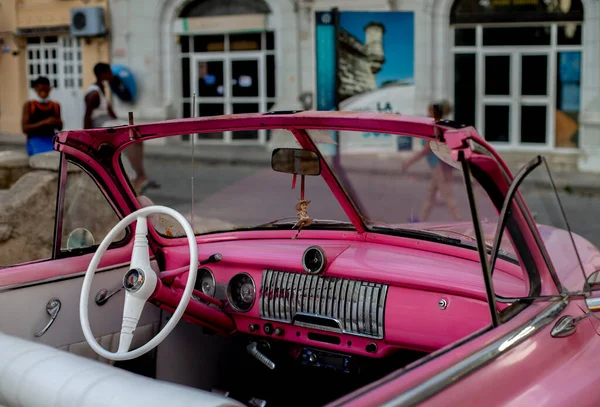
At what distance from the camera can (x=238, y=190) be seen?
5.12 metres

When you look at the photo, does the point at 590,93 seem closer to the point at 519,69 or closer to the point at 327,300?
the point at 519,69

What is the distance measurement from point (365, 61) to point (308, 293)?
27.6ft

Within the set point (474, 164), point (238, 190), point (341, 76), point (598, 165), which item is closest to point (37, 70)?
point (341, 76)

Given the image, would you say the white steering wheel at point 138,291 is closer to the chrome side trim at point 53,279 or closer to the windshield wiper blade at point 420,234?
the chrome side trim at point 53,279

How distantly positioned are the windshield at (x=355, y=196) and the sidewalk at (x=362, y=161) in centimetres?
2

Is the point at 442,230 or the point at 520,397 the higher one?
the point at 442,230

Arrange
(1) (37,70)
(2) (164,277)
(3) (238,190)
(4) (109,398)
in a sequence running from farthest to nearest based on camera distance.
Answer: (1) (37,70) < (3) (238,190) < (2) (164,277) < (4) (109,398)

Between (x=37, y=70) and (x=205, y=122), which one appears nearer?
(x=205, y=122)

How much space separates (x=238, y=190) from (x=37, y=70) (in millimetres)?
14708

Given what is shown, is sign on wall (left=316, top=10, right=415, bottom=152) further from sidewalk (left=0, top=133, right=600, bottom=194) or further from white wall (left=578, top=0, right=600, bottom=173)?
white wall (left=578, top=0, right=600, bottom=173)

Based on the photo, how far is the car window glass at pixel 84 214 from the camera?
129 inches

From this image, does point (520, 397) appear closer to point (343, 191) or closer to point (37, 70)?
point (343, 191)

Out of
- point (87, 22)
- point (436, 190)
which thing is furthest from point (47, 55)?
point (436, 190)

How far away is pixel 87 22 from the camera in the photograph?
689 inches
